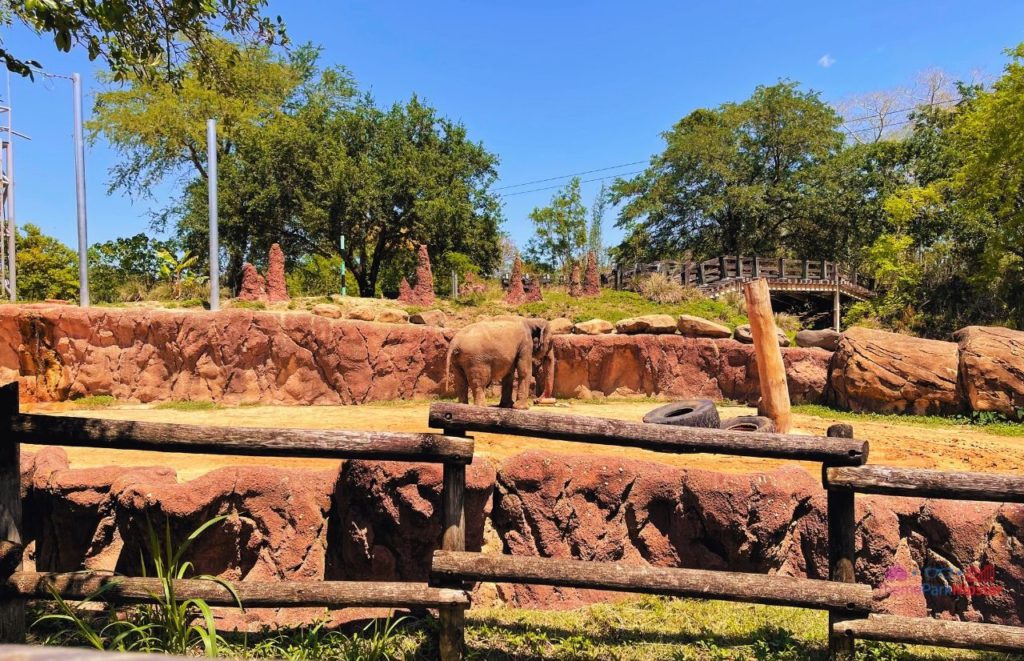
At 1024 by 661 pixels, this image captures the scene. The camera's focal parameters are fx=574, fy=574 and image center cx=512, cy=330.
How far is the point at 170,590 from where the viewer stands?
2.99 metres

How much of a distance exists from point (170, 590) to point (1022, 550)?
5531 mm

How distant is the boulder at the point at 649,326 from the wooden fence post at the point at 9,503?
35.8 ft

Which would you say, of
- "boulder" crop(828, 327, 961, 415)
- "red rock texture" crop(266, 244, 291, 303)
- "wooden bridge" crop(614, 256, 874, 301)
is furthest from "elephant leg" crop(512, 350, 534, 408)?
"wooden bridge" crop(614, 256, 874, 301)

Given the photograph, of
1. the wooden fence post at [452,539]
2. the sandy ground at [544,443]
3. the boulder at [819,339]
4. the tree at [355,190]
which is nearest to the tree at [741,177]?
the tree at [355,190]

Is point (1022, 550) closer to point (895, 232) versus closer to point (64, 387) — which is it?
point (64, 387)

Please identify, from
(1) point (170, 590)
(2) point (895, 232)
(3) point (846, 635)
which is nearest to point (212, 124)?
(1) point (170, 590)

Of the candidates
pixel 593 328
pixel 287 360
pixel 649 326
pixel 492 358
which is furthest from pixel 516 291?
pixel 492 358

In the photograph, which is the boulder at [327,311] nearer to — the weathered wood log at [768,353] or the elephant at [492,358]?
the elephant at [492,358]

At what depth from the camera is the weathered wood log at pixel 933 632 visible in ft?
9.84

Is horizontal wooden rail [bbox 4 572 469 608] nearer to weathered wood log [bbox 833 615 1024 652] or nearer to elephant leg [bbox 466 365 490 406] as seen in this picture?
weathered wood log [bbox 833 615 1024 652]

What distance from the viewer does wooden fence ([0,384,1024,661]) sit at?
10.0 feet

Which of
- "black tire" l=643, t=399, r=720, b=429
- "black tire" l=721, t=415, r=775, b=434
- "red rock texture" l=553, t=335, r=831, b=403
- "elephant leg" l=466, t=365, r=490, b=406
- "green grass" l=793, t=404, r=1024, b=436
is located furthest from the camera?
"red rock texture" l=553, t=335, r=831, b=403

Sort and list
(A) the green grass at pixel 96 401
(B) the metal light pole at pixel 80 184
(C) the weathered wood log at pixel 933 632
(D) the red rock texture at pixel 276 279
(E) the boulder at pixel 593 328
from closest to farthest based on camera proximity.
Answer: (C) the weathered wood log at pixel 933 632 → (A) the green grass at pixel 96 401 → (B) the metal light pole at pixel 80 184 → (E) the boulder at pixel 593 328 → (D) the red rock texture at pixel 276 279

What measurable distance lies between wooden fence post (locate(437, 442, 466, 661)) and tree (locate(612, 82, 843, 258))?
28.4 metres
